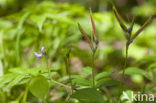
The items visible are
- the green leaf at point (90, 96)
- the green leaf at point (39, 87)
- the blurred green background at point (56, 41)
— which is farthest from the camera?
the blurred green background at point (56, 41)

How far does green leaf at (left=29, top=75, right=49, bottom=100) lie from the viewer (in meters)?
0.64

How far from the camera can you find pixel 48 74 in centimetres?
65

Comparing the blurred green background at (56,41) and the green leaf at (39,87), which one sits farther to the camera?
the blurred green background at (56,41)

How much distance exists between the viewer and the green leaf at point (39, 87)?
64 cm

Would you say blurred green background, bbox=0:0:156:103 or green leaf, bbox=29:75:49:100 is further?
blurred green background, bbox=0:0:156:103

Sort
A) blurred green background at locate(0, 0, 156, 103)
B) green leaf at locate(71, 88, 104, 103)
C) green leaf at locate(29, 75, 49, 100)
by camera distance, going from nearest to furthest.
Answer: green leaf at locate(71, 88, 104, 103) < green leaf at locate(29, 75, 49, 100) < blurred green background at locate(0, 0, 156, 103)

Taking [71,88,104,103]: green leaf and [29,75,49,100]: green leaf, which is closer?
[71,88,104,103]: green leaf

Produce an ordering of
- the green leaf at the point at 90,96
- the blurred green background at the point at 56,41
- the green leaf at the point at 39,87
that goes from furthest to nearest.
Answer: the blurred green background at the point at 56,41, the green leaf at the point at 39,87, the green leaf at the point at 90,96

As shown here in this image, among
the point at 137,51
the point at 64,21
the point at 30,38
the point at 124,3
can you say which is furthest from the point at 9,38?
the point at 124,3

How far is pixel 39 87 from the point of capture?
0.65 meters

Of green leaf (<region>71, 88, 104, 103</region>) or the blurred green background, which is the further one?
the blurred green background

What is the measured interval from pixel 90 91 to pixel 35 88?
0.64ft

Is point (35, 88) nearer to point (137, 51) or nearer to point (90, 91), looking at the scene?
point (90, 91)

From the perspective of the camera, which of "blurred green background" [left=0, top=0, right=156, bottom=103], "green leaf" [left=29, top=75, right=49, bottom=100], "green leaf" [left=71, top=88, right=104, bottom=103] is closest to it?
"green leaf" [left=71, top=88, right=104, bottom=103]
